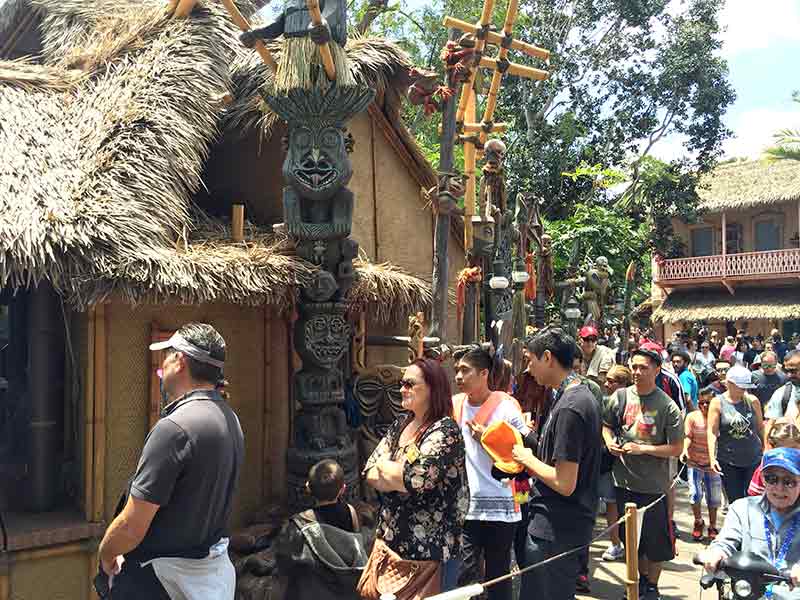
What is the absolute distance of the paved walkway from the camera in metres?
5.57

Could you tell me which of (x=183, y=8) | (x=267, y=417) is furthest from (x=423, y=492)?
(x=183, y=8)

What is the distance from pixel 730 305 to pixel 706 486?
19.6m

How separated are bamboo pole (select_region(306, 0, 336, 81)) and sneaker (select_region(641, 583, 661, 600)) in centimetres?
452

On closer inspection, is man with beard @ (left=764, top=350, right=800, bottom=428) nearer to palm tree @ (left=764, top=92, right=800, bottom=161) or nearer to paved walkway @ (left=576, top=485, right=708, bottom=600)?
paved walkway @ (left=576, top=485, right=708, bottom=600)

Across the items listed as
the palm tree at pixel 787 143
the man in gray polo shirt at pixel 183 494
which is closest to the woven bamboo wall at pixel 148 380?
the man in gray polo shirt at pixel 183 494

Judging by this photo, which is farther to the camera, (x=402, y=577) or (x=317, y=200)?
(x=317, y=200)

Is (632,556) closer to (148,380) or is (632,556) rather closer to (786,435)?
(786,435)

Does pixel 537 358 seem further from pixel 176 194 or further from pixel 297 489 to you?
pixel 176 194

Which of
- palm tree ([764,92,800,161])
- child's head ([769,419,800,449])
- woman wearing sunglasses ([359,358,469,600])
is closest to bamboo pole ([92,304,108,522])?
woman wearing sunglasses ([359,358,469,600])

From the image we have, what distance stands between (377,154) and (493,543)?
5.14 meters

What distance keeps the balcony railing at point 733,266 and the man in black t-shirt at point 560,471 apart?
22.6m

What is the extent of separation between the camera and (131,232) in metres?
5.37

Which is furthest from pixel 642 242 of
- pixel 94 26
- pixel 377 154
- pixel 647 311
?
pixel 94 26

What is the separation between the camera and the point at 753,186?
25.3 metres
